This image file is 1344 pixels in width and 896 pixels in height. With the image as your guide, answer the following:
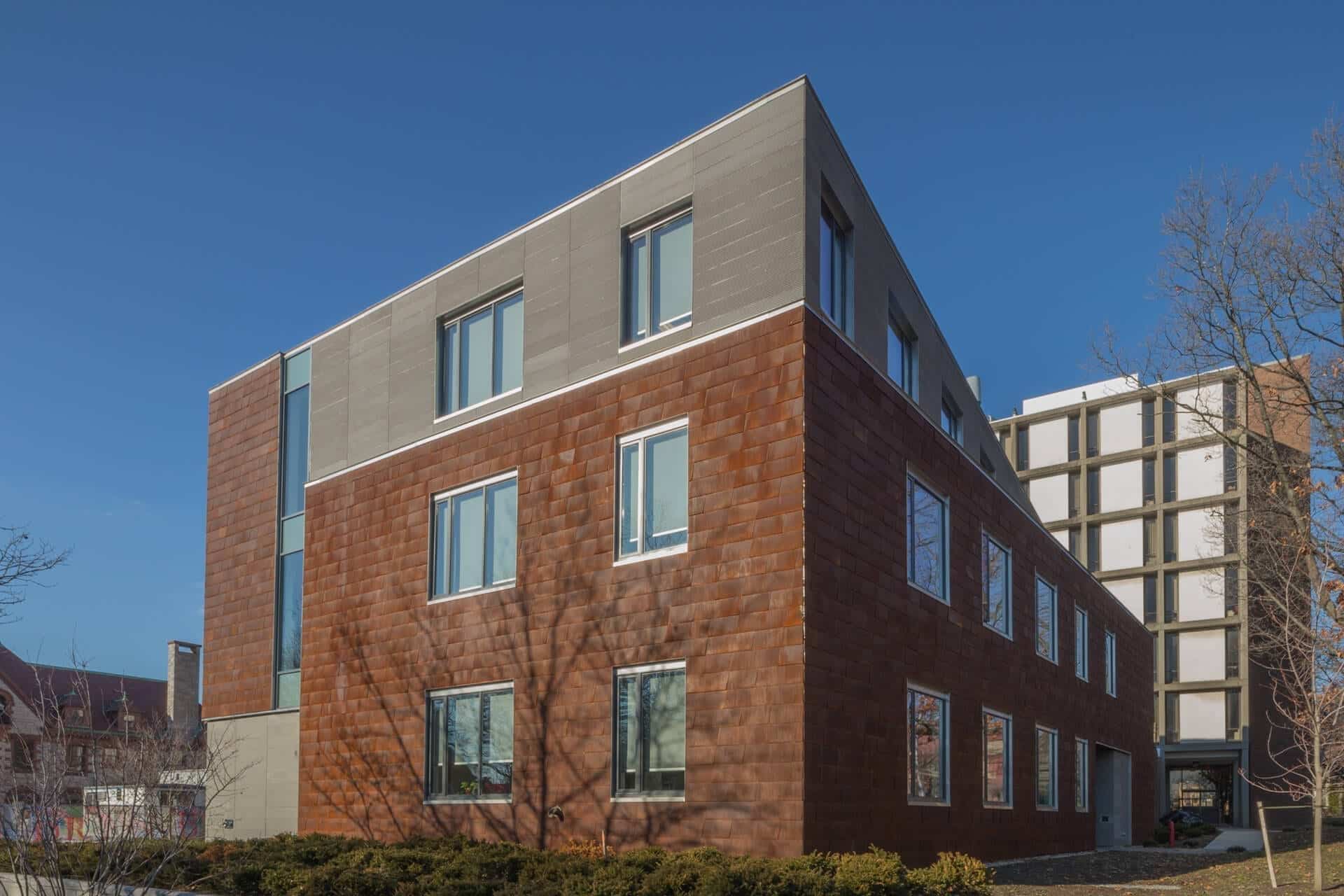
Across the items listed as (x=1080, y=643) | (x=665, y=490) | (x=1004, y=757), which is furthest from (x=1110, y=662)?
(x=665, y=490)

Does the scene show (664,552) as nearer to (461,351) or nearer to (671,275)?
(671,275)

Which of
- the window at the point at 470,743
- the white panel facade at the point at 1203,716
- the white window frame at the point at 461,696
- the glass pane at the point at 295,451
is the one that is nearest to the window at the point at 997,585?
the white window frame at the point at 461,696

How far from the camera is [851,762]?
1463cm

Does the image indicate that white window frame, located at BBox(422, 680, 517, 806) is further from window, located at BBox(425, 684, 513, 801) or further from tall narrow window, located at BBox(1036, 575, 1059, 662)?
tall narrow window, located at BBox(1036, 575, 1059, 662)

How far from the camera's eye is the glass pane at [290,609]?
22.9 meters

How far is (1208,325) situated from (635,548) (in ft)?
61.1

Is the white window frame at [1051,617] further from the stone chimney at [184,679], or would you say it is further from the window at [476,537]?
the stone chimney at [184,679]

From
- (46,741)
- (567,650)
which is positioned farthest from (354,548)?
(46,741)

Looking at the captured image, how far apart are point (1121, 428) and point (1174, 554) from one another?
7.26 meters

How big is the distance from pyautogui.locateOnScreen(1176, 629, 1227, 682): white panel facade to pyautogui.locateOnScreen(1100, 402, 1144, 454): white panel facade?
10267 millimetres

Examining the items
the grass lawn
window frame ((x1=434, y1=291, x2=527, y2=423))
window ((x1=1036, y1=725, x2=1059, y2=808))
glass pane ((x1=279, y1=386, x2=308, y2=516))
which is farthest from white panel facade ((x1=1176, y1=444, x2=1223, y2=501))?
window frame ((x1=434, y1=291, x2=527, y2=423))

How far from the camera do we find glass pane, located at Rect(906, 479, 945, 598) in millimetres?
17656

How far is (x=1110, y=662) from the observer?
32.3 m

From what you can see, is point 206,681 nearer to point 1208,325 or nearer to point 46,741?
point 46,741
